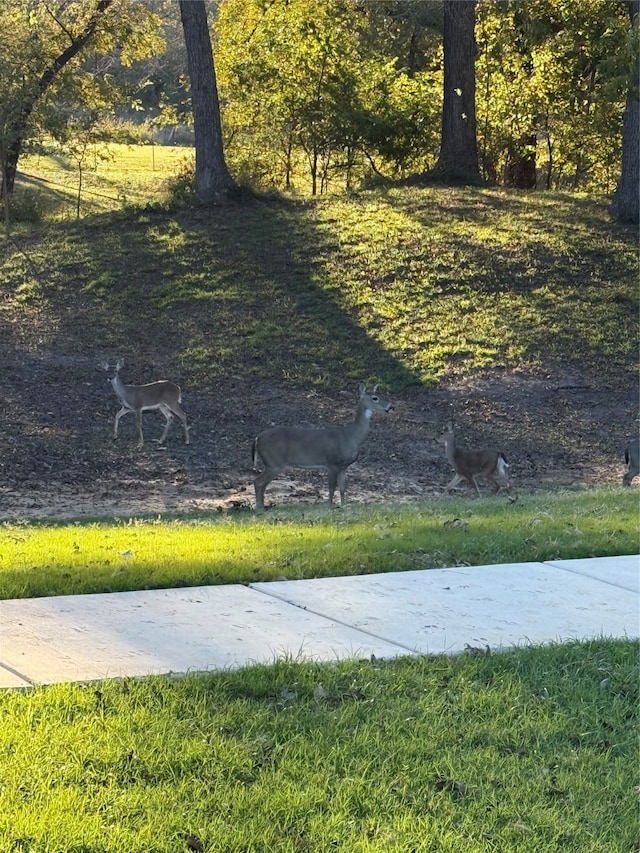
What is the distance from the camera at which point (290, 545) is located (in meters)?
8.55

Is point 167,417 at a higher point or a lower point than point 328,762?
lower

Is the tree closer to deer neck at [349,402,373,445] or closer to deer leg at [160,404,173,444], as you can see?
deer leg at [160,404,173,444]

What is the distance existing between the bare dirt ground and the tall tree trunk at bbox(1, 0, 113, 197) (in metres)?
8.54


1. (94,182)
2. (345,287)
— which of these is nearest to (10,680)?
(345,287)

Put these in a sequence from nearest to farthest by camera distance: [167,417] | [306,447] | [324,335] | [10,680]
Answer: [10,680] < [306,447] < [167,417] < [324,335]

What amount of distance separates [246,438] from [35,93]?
45.6 ft

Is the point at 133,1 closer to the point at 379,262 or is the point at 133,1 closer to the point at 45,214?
the point at 45,214

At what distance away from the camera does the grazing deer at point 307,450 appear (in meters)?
12.8

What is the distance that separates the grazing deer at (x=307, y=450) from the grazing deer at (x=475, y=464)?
1.90m

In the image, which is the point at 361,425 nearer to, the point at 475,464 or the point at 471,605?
the point at 475,464

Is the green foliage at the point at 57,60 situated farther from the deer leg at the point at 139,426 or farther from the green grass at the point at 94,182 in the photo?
the deer leg at the point at 139,426

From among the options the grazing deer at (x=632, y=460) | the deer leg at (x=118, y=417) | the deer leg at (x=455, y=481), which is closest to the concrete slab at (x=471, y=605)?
the deer leg at (x=455, y=481)

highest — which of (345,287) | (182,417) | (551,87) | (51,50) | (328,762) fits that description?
(51,50)

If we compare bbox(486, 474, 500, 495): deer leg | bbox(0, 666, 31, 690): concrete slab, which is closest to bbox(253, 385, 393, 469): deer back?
bbox(486, 474, 500, 495): deer leg
